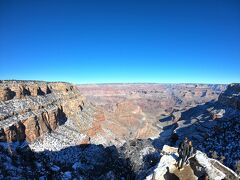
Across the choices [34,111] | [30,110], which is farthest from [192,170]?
[34,111]

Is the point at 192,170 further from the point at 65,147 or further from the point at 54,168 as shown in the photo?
the point at 65,147

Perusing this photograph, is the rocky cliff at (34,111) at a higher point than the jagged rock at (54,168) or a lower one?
higher

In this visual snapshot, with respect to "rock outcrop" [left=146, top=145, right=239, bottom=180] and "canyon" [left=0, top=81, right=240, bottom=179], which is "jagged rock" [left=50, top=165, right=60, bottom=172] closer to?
"canyon" [left=0, top=81, right=240, bottom=179]

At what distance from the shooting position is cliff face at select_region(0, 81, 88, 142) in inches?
1425

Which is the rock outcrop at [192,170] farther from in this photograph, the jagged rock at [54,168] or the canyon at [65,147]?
the jagged rock at [54,168]

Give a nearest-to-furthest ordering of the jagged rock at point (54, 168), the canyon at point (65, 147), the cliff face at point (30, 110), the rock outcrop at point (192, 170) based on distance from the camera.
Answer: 1. the rock outcrop at point (192, 170)
2. the canyon at point (65, 147)
3. the jagged rock at point (54, 168)
4. the cliff face at point (30, 110)

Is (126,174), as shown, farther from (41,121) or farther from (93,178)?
(41,121)

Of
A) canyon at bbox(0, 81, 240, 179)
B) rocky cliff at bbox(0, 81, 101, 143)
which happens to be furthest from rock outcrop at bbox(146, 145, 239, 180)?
rocky cliff at bbox(0, 81, 101, 143)

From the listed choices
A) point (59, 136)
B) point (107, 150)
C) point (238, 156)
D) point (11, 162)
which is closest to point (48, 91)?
point (59, 136)

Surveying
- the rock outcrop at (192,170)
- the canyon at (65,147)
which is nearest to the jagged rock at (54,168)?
the canyon at (65,147)

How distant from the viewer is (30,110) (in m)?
43.7

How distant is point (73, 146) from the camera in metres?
47.2

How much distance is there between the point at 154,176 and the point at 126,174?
74.9ft

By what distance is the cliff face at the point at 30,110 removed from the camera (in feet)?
119
